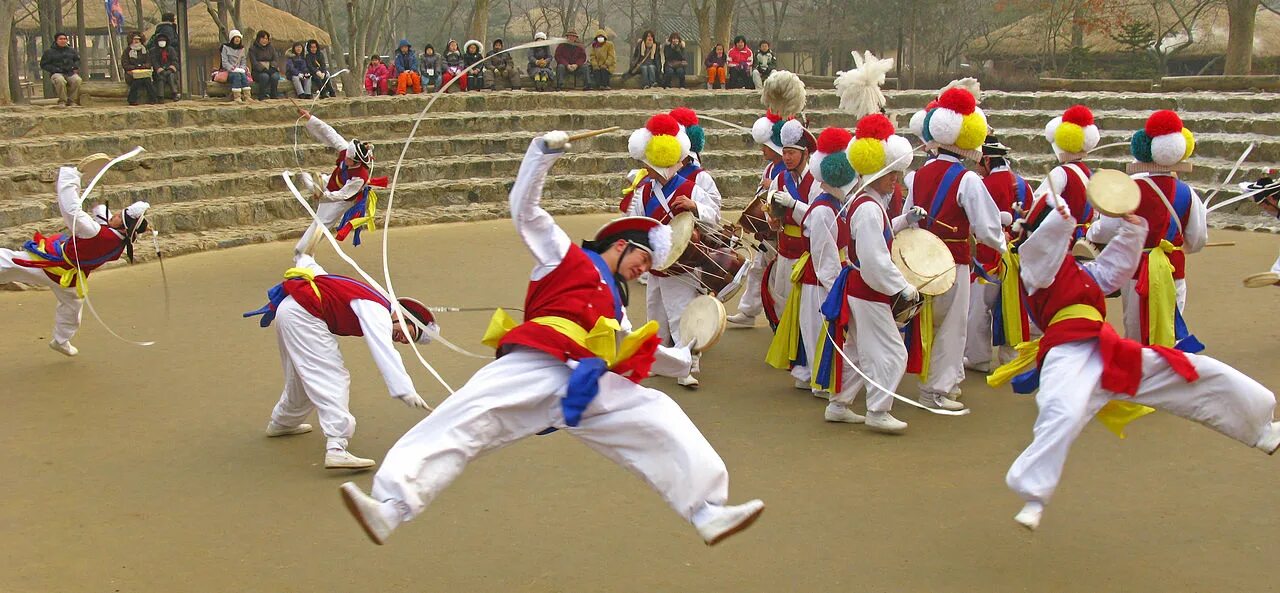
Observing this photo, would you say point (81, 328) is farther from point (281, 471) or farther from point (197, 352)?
point (281, 471)

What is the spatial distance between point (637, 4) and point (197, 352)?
37.4m

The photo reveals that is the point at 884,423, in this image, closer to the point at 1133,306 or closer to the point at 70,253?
the point at 1133,306

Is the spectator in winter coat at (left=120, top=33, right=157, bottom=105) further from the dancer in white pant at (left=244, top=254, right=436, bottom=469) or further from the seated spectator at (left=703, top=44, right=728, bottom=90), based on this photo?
the dancer in white pant at (left=244, top=254, right=436, bottom=469)

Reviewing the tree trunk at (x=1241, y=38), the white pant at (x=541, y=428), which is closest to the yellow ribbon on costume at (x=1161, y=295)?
the white pant at (x=541, y=428)

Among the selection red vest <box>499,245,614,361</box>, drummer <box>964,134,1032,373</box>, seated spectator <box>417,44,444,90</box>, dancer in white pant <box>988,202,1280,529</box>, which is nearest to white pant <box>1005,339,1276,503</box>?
dancer in white pant <box>988,202,1280,529</box>

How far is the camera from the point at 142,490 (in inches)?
203

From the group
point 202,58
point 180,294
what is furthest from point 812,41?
point 180,294

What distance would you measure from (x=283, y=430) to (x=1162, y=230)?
467cm

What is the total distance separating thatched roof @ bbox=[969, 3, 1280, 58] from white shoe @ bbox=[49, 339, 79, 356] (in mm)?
22581

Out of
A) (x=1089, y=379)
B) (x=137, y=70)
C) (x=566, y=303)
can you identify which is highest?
(x=137, y=70)

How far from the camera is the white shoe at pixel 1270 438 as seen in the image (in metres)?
4.46

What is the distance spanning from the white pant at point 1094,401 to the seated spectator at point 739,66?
1534cm

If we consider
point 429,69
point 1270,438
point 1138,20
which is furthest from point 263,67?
→ point 1138,20

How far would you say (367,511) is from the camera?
3.58 metres
